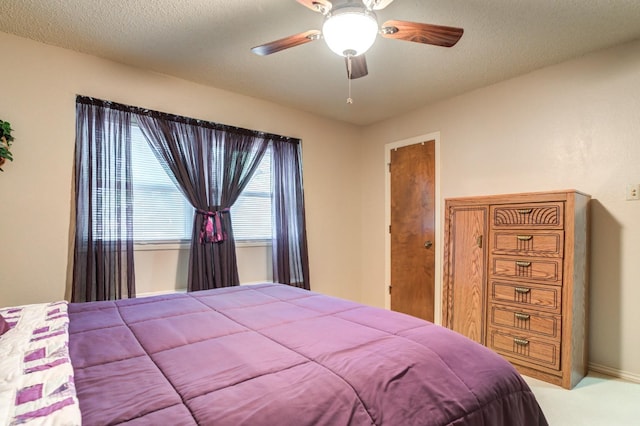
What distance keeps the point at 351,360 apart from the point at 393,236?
3.00 meters

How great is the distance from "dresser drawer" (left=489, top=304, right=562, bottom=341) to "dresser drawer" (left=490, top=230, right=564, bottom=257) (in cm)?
42

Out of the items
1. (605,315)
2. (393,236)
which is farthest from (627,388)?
(393,236)

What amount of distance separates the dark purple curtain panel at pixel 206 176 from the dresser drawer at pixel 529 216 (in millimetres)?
2209

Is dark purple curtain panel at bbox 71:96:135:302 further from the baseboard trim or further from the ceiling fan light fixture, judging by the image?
the baseboard trim

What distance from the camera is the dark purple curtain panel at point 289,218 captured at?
347 centimetres

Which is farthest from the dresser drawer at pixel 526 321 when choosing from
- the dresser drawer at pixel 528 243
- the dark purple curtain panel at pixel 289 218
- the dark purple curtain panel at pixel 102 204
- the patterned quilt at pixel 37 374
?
the dark purple curtain panel at pixel 102 204

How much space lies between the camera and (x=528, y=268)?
2.44 m

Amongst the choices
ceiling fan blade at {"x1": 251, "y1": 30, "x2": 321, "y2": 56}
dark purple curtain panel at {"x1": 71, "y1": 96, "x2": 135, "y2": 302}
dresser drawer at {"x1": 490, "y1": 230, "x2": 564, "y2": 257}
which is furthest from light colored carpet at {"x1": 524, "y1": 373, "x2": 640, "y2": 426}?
dark purple curtain panel at {"x1": 71, "y1": 96, "x2": 135, "y2": 302}

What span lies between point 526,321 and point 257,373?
7.32 feet

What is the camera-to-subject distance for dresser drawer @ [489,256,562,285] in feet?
7.56

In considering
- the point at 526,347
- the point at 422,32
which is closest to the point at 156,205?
the point at 422,32

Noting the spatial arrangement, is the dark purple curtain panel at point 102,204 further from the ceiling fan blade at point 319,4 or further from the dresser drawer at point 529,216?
A: the dresser drawer at point 529,216

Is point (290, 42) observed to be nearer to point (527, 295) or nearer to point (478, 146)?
point (478, 146)

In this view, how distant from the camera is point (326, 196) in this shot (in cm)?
399
